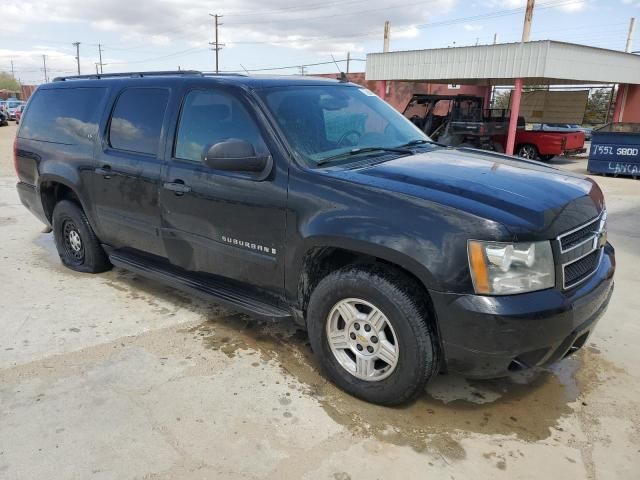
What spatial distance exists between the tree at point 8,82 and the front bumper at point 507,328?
131 m

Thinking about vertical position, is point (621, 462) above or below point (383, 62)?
below

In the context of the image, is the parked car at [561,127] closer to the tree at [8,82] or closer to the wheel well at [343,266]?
the wheel well at [343,266]

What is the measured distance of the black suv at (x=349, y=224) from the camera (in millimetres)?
2475

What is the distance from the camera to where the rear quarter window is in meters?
4.50

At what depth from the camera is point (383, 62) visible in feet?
66.5

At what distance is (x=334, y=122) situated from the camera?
351cm

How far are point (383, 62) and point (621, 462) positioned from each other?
64.3ft

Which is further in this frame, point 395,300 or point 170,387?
point 170,387

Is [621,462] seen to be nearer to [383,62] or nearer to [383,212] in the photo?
[383,212]

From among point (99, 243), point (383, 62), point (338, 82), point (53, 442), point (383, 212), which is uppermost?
point (383, 62)

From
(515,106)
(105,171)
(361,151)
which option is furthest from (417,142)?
(515,106)

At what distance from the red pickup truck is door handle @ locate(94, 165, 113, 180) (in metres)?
14.0

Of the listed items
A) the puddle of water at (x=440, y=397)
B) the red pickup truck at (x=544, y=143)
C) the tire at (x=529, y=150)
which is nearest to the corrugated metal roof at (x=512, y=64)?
the red pickup truck at (x=544, y=143)

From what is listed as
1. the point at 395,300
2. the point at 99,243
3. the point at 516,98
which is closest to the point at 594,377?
the point at 395,300
